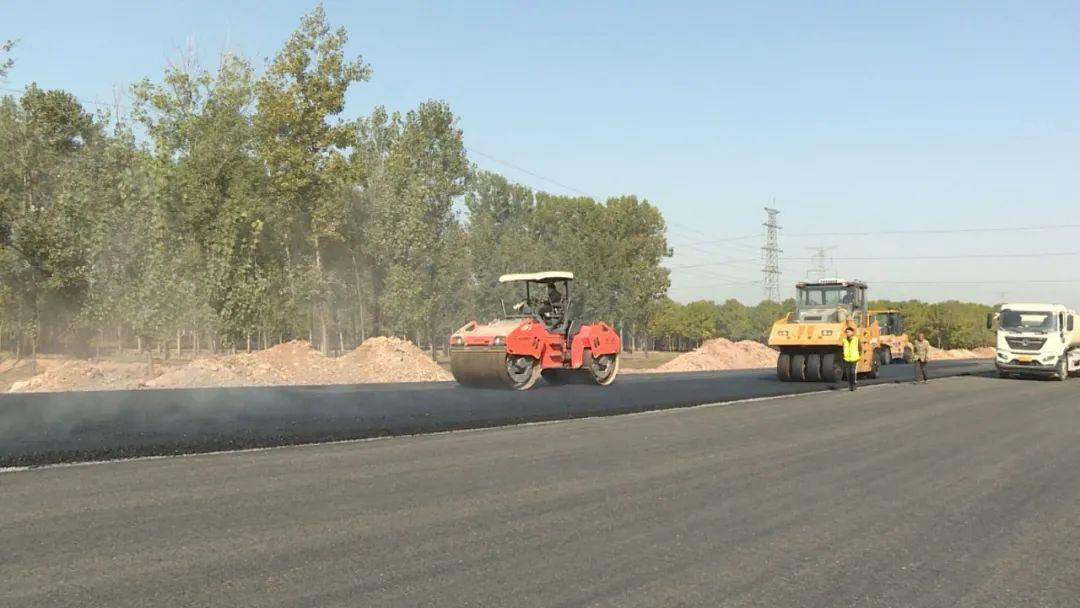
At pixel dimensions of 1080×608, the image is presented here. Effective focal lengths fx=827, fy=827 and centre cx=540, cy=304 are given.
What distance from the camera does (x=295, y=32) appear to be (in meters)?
38.9

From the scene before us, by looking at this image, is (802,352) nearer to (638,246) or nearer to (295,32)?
(295,32)

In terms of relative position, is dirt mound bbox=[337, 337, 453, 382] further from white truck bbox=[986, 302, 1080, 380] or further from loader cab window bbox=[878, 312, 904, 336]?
loader cab window bbox=[878, 312, 904, 336]

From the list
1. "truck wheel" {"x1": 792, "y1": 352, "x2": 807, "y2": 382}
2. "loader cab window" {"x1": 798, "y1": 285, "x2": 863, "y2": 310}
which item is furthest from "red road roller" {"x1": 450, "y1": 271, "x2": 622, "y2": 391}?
"loader cab window" {"x1": 798, "y1": 285, "x2": 863, "y2": 310}

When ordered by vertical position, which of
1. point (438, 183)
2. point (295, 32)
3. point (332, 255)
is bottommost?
point (332, 255)

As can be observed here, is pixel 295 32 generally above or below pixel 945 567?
above

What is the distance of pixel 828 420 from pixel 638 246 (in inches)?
2305

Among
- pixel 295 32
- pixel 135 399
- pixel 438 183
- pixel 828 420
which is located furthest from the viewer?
pixel 438 183

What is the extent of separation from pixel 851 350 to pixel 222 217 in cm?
2766

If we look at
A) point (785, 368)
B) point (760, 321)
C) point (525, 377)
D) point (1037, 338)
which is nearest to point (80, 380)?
point (525, 377)

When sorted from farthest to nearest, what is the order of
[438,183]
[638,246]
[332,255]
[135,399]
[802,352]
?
[638,246]
[438,183]
[332,255]
[802,352]
[135,399]

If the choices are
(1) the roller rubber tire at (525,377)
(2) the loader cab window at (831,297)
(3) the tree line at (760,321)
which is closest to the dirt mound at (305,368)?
(1) the roller rubber tire at (525,377)

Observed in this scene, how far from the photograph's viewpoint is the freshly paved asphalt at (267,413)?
1040 centimetres

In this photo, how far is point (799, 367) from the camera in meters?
25.7

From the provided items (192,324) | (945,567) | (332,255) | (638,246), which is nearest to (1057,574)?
(945,567)
